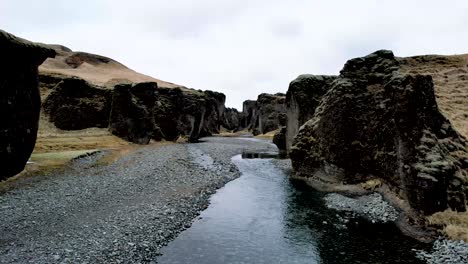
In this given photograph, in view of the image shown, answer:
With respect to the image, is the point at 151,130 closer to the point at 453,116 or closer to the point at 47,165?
the point at 47,165

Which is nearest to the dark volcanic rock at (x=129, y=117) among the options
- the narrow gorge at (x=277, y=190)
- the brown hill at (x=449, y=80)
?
the narrow gorge at (x=277, y=190)

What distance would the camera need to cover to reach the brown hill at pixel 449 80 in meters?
42.6

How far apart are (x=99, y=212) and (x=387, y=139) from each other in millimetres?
28503

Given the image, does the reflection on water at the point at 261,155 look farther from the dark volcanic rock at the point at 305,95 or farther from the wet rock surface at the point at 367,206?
the wet rock surface at the point at 367,206

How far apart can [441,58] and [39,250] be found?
7087cm

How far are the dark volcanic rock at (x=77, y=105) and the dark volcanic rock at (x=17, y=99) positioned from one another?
52.5 metres

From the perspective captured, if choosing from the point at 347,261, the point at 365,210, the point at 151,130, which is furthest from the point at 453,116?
the point at 151,130

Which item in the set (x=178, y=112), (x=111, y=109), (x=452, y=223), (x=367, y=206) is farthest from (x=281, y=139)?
(x=452, y=223)

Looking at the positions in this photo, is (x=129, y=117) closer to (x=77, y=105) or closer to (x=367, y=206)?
(x=77, y=105)

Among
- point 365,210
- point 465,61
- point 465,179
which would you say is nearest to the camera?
point 465,179

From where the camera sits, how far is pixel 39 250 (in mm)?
20547

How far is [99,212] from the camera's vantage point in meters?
28.8

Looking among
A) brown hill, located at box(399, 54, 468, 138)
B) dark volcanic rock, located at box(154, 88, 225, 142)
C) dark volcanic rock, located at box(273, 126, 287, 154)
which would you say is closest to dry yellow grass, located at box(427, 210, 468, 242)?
brown hill, located at box(399, 54, 468, 138)

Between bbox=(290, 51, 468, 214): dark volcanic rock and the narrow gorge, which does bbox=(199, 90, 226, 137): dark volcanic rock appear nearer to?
the narrow gorge
